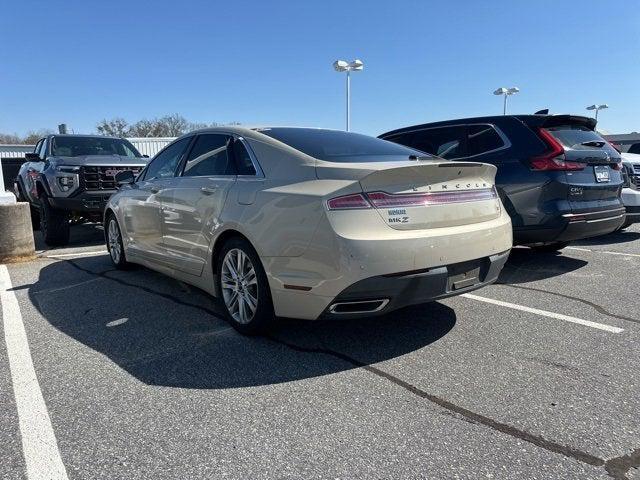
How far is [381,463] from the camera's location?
2.28 meters

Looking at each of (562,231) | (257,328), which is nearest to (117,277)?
(257,328)

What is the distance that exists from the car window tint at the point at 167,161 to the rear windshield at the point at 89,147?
447cm

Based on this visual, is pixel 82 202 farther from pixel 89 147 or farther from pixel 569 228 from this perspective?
pixel 569 228

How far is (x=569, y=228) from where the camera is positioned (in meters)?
5.30

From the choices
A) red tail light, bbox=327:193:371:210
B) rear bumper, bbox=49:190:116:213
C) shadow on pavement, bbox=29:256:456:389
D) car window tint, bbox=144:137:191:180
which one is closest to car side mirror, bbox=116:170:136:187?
car window tint, bbox=144:137:191:180

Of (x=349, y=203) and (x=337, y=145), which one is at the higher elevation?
(x=337, y=145)

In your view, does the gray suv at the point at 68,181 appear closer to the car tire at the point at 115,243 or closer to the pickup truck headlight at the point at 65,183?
the pickup truck headlight at the point at 65,183

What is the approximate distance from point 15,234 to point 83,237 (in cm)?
266

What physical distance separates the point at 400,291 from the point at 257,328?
1.18m

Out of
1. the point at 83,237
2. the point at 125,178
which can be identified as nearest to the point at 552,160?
the point at 125,178

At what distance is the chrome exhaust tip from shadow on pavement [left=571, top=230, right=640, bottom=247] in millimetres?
5665

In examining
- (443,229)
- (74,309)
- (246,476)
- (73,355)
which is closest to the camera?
(246,476)

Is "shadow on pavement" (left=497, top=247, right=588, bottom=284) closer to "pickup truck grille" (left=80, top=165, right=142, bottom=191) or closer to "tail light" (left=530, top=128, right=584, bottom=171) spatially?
"tail light" (left=530, top=128, right=584, bottom=171)

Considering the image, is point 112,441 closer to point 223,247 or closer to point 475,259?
point 223,247
